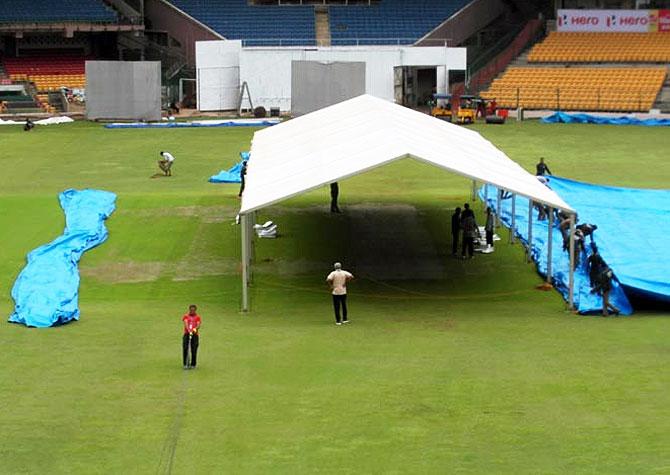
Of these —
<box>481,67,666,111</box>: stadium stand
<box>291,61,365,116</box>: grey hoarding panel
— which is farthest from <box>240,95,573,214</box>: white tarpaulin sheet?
<box>481,67,666,111</box>: stadium stand

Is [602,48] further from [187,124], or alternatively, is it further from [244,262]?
[244,262]

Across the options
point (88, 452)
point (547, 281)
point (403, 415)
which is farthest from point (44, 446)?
point (547, 281)

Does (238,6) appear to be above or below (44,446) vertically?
above

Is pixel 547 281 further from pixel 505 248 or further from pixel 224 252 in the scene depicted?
pixel 224 252

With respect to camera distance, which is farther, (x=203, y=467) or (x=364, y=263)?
(x=364, y=263)

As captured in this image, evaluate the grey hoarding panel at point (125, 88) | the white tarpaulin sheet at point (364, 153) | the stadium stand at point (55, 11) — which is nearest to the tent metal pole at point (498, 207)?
the white tarpaulin sheet at point (364, 153)

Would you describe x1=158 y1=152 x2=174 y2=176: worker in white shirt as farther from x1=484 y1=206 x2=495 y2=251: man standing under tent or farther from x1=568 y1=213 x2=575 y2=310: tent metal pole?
x1=568 y1=213 x2=575 y2=310: tent metal pole

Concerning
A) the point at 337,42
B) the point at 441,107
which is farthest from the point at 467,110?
the point at 337,42

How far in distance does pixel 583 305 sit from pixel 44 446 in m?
13.1

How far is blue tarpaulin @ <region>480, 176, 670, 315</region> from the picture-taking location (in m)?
27.9

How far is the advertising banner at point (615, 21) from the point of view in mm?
76500

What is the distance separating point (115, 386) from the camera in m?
21.4

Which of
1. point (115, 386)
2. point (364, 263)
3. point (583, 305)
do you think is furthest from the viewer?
point (364, 263)

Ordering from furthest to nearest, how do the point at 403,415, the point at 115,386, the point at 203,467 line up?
1. the point at 115,386
2. the point at 403,415
3. the point at 203,467
